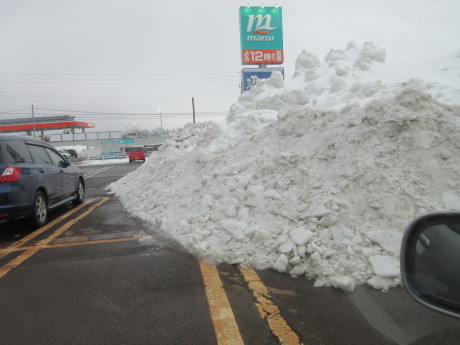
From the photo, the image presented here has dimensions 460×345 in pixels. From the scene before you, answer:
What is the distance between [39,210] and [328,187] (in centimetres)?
508

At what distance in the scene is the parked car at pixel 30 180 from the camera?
→ 5.27 metres

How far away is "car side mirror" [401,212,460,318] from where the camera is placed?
125 centimetres

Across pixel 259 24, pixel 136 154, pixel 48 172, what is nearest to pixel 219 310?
pixel 48 172

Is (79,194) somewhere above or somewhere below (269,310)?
above

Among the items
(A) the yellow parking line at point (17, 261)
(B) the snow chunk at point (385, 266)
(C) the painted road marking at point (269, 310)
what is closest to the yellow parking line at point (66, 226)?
(A) the yellow parking line at point (17, 261)

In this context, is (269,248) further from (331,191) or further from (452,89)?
(452,89)

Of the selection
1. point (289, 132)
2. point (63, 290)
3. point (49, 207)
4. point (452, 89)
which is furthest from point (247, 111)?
point (63, 290)

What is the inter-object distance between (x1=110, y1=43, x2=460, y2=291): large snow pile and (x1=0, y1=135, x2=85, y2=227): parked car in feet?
5.71

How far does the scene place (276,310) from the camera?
9.37ft

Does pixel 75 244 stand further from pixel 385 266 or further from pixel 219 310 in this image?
pixel 385 266

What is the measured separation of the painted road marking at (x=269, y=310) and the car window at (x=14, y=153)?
445 centimetres

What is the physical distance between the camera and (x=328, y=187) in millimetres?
4352

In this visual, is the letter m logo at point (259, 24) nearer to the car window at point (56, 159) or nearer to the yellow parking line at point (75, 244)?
the car window at point (56, 159)

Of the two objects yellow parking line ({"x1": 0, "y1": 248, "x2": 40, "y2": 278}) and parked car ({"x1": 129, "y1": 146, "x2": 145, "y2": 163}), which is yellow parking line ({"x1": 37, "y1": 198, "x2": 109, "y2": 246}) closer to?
yellow parking line ({"x1": 0, "y1": 248, "x2": 40, "y2": 278})
